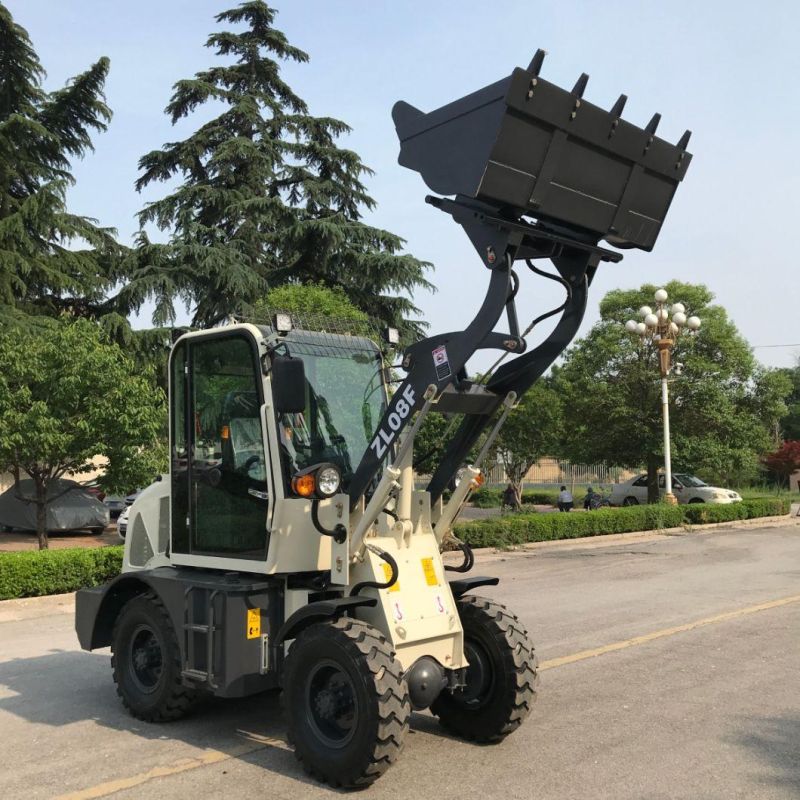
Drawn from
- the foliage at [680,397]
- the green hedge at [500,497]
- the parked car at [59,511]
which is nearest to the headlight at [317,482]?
the parked car at [59,511]

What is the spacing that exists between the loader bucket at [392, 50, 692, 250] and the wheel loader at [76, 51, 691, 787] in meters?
0.01

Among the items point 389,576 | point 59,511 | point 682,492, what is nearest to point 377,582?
point 389,576

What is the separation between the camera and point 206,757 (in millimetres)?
5496

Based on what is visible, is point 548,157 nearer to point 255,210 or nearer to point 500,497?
point 255,210

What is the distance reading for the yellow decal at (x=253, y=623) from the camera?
5.54 meters

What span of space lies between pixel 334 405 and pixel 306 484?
891mm

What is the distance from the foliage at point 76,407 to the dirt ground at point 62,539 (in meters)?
4.81

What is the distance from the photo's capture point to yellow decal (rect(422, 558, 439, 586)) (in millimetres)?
5577

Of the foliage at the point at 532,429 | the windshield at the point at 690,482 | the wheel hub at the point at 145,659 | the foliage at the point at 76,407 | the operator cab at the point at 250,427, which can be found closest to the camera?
the operator cab at the point at 250,427

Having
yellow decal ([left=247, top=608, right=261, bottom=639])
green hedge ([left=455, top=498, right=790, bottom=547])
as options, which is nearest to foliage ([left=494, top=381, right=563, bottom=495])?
green hedge ([left=455, top=498, right=790, bottom=547])

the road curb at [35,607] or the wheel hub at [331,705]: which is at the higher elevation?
the wheel hub at [331,705]

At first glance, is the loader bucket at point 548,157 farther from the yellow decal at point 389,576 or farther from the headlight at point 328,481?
the yellow decal at point 389,576

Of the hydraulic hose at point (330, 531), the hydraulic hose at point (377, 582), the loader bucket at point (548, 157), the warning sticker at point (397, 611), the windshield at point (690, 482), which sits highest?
the loader bucket at point (548, 157)

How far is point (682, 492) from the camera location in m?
36.2
